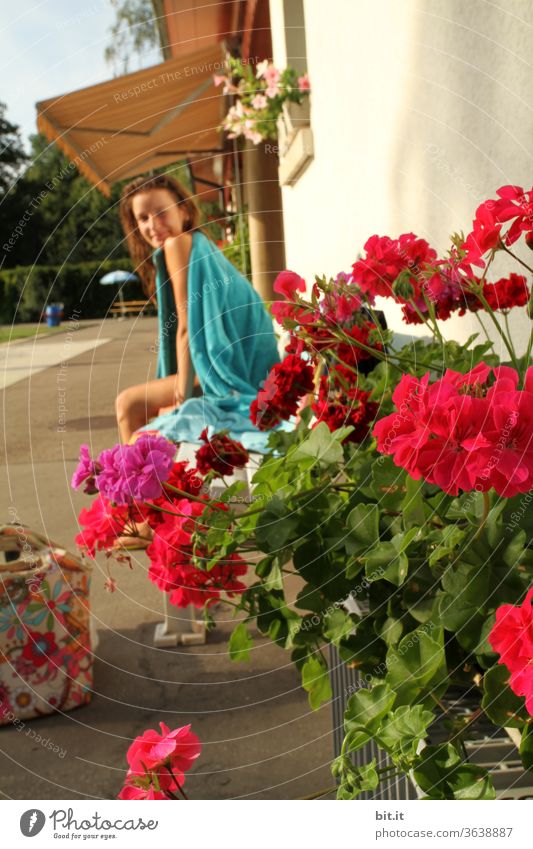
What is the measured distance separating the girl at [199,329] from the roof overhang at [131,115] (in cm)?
91

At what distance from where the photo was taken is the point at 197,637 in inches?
98.1

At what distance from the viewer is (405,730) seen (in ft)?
2.52

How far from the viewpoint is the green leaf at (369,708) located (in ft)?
2.56

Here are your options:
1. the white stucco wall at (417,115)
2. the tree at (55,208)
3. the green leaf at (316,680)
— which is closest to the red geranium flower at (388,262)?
the white stucco wall at (417,115)

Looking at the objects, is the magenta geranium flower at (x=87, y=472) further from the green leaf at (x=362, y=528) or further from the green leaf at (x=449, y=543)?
the green leaf at (x=449, y=543)

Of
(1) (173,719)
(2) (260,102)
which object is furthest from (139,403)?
(1) (173,719)

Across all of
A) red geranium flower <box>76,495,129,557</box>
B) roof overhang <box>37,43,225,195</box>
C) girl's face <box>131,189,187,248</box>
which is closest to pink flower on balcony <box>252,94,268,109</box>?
girl's face <box>131,189,187,248</box>

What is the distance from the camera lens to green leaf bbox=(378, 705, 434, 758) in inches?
29.6

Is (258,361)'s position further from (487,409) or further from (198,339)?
(487,409)

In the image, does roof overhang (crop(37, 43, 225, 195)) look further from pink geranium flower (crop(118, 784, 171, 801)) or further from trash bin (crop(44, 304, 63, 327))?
trash bin (crop(44, 304, 63, 327))

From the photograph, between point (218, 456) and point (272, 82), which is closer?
point (218, 456)

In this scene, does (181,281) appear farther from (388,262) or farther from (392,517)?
(392,517)

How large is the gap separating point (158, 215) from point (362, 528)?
8.29ft

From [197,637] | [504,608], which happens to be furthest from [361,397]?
[197,637]
